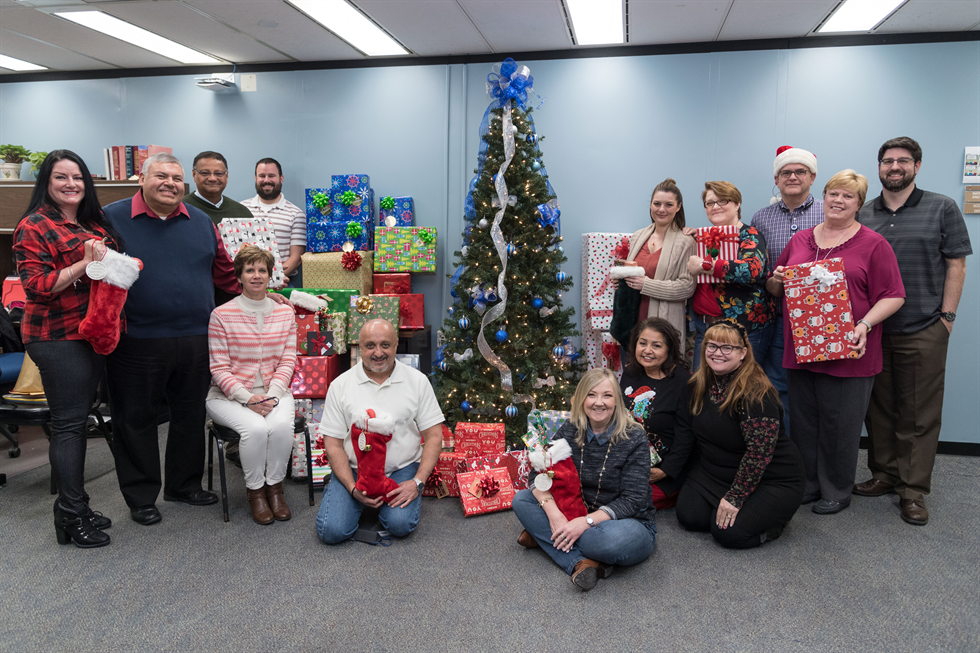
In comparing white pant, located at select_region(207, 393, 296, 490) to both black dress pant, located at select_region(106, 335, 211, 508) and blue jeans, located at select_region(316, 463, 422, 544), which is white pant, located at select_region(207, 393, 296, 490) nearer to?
black dress pant, located at select_region(106, 335, 211, 508)

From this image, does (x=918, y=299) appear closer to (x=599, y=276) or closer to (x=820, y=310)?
(x=820, y=310)

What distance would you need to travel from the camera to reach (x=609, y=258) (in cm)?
454

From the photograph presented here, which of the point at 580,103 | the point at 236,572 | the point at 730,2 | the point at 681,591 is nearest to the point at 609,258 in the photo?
the point at 580,103

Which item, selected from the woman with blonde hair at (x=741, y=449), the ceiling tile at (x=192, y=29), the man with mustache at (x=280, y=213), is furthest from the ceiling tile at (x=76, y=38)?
the woman with blonde hair at (x=741, y=449)

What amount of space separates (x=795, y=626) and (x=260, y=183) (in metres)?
4.30

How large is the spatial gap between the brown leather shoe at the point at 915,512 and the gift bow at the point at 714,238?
162cm

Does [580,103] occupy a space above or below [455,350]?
above

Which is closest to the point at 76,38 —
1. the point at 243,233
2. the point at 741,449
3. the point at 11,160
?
the point at 11,160

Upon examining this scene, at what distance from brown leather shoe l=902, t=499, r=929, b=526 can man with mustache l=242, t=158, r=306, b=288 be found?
4.11 metres

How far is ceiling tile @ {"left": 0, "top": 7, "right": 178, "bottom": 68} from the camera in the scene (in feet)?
13.6

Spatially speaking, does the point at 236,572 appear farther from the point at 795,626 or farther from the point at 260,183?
the point at 260,183

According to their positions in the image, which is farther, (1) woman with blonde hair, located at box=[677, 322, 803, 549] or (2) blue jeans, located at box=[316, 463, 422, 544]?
(2) blue jeans, located at box=[316, 463, 422, 544]

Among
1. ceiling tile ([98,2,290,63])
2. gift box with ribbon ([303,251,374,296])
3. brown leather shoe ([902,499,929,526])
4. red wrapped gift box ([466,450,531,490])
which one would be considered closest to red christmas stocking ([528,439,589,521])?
red wrapped gift box ([466,450,531,490])

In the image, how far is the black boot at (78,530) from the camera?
2.81m
